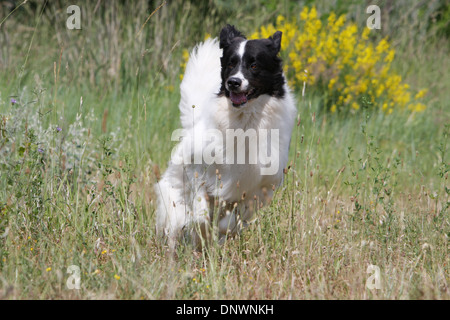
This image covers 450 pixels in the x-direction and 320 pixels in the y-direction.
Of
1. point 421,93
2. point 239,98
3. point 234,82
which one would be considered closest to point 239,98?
point 239,98

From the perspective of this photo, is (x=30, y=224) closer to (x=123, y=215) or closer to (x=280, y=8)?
(x=123, y=215)

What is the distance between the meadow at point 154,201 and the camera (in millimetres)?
3100

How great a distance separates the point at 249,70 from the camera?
3.93 meters

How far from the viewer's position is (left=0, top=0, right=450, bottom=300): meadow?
10.2 feet

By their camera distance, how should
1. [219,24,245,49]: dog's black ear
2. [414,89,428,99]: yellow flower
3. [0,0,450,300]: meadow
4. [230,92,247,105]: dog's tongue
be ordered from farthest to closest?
[414,89,428,99]: yellow flower
[219,24,245,49]: dog's black ear
[230,92,247,105]: dog's tongue
[0,0,450,300]: meadow

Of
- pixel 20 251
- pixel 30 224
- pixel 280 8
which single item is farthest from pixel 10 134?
pixel 280 8

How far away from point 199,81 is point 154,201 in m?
1.03

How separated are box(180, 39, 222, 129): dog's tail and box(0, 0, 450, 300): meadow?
403 mm

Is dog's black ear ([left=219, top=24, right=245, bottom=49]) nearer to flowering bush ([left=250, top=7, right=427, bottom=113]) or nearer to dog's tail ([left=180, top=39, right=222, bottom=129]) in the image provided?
dog's tail ([left=180, top=39, right=222, bottom=129])

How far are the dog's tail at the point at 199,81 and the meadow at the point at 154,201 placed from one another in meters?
0.40

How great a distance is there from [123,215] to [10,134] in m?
0.88

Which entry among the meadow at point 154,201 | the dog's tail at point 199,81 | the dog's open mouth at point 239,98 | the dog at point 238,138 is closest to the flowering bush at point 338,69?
the meadow at point 154,201

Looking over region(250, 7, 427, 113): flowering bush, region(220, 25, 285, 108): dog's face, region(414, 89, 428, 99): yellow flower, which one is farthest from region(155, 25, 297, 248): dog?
region(414, 89, 428, 99): yellow flower

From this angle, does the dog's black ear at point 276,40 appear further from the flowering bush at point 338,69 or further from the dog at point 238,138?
the flowering bush at point 338,69
